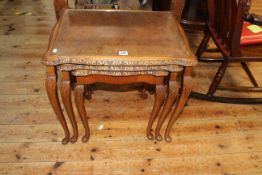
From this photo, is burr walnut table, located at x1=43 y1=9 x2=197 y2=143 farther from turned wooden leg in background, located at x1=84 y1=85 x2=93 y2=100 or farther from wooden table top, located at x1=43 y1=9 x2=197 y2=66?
turned wooden leg in background, located at x1=84 y1=85 x2=93 y2=100

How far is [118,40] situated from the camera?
103 centimetres

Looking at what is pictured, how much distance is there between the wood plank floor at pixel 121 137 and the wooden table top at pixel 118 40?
0.59 m

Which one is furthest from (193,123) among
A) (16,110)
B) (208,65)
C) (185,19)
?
(16,110)

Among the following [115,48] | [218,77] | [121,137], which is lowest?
[121,137]

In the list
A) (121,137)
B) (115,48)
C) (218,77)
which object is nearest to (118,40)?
(115,48)

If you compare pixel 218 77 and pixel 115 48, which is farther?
pixel 218 77

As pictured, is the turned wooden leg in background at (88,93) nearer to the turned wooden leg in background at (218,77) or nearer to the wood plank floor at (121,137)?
the wood plank floor at (121,137)

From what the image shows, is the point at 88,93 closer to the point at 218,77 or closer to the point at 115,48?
the point at 115,48

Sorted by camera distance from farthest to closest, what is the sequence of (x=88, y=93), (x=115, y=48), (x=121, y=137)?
(x=88, y=93) → (x=121, y=137) → (x=115, y=48)

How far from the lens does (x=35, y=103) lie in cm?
157

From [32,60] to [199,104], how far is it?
1321mm

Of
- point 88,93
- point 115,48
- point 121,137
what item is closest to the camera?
point 115,48

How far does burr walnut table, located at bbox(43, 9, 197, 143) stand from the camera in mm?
929

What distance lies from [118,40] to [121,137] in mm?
607
